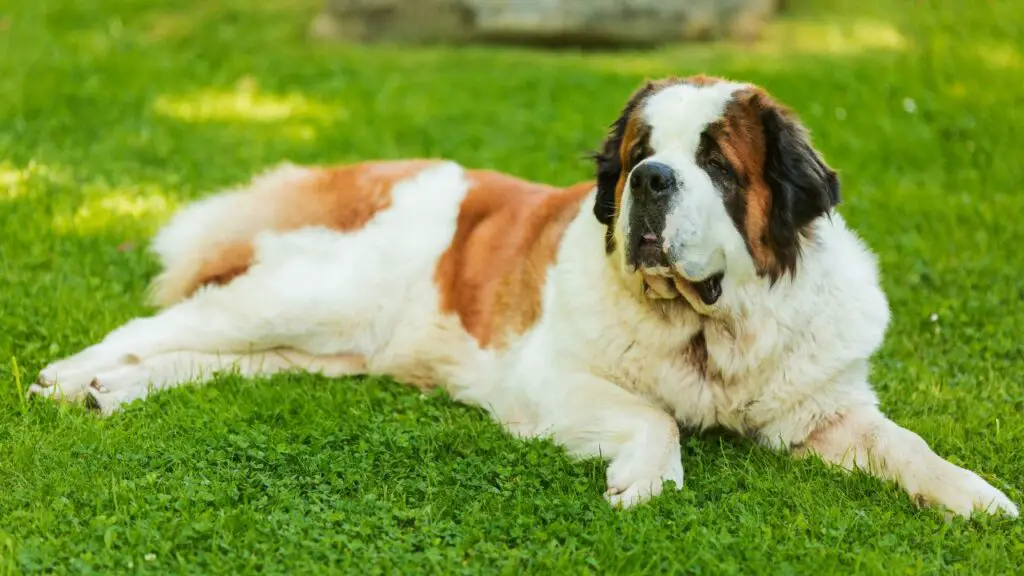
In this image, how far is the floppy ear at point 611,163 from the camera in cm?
357

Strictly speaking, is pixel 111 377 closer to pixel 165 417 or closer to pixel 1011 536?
pixel 165 417

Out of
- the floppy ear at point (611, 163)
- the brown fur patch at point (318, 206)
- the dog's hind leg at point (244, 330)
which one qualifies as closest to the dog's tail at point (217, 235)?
the brown fur patch at point (318, 206)

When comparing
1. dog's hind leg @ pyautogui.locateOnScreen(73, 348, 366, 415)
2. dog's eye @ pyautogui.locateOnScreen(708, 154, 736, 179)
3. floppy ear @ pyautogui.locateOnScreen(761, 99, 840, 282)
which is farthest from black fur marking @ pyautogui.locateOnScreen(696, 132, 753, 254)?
dog's hind leg @ pyautogui.locateOnScreen(73, 348, 366, 415)

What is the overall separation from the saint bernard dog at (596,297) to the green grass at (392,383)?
0.42 feet

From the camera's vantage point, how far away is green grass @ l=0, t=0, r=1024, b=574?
3018mm

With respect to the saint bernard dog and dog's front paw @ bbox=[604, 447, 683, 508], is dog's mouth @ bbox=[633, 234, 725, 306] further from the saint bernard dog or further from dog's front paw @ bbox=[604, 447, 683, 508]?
dog's front paw @ bbox=[604, 447, 683, 508]

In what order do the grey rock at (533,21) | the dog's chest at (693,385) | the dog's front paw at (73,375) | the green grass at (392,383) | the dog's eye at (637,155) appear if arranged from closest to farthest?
the green grass at (392,383) → the dog's eye at (637,155) → the dog's chest at (693,385) → the dog's front paw at (73,375) → the grey rock at (533,21)

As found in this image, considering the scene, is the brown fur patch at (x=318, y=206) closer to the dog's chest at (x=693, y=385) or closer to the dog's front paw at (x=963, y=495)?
the dog's chest at (x=693, y=385)

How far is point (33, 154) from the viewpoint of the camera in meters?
6.30

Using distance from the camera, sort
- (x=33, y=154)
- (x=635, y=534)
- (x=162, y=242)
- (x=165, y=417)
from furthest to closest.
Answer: (x=33, y=154)
(x=162, y=242)
(x=165, y=417)
(x=635, y=534)

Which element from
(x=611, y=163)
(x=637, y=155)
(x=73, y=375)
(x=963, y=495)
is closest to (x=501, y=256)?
(x=611, y=163)

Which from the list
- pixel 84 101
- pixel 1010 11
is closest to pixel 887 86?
Result: pixel 1010 11

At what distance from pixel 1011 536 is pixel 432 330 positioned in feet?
6.58

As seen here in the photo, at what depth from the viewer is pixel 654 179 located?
3201 mm
